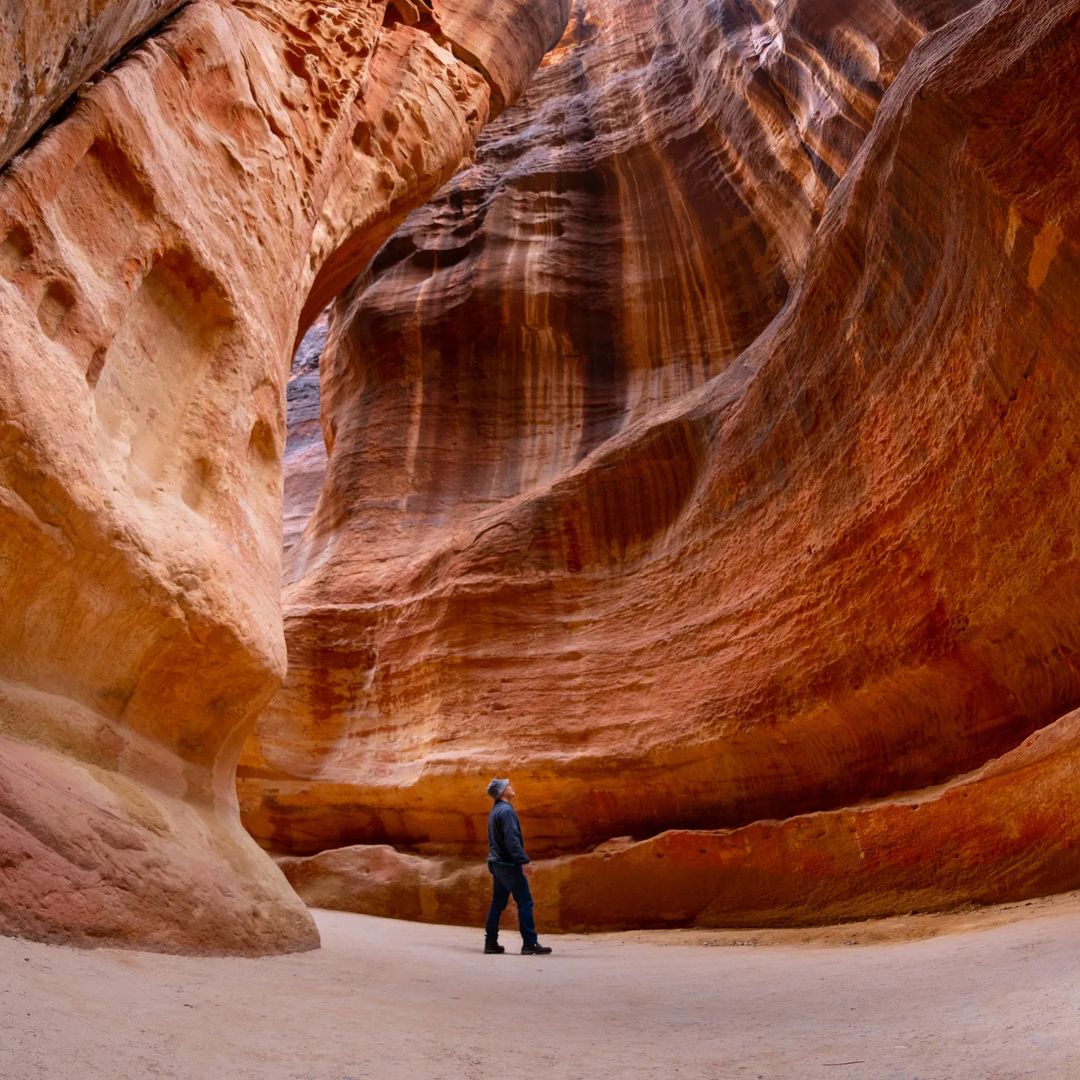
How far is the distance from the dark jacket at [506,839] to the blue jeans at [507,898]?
5cm

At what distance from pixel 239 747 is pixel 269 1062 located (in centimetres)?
Result: 318

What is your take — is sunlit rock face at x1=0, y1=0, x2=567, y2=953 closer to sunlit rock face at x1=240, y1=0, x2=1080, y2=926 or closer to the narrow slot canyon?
the narrow slot canyon

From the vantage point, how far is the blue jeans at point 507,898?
554 cm

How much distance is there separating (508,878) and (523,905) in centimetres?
18

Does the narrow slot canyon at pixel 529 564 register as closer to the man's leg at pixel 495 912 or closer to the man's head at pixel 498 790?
the man's leg at pixel 495 912

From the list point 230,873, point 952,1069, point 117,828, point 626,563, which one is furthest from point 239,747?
point 626,563

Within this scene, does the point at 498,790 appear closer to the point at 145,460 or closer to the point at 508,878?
the point at 508,878

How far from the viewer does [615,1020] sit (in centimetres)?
310

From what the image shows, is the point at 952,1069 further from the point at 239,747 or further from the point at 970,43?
the point at 970,43

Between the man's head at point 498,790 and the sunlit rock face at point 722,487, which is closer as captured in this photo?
the man's head at point 498,790

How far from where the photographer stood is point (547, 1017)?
311 cm

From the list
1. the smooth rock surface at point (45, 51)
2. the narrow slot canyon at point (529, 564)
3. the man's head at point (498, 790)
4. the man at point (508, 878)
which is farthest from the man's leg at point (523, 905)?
the smooth rock surface at point (45, 51)

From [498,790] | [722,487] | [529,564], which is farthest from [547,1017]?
[529,564]

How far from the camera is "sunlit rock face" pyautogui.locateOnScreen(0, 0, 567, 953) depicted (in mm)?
3461
